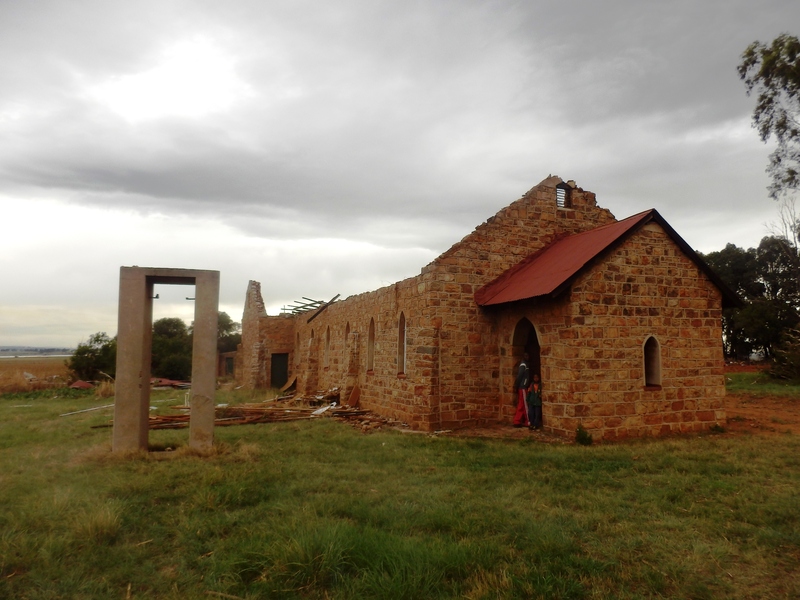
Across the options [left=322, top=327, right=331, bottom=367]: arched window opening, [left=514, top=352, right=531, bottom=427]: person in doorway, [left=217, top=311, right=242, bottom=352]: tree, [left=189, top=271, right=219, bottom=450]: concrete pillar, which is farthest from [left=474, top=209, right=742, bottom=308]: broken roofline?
[left=217, top=311, right=242, bottom=352]: tree

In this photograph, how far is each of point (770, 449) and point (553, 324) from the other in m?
4.22

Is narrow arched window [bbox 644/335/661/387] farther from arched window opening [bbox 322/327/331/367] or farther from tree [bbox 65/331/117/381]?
tree [bbox 65/331/117/381]

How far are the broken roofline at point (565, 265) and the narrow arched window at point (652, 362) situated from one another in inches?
84.3

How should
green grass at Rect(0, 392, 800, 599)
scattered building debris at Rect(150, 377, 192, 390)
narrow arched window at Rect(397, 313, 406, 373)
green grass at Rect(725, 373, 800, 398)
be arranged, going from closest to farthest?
green grass at Rect(0, 392, 800, 599)
narrow arched window at Rect(397, 313, 406, 373)
green grass at Rect(725, 373, 800, 398)
scattered building debris at Rect(150, 377, 192, 390)

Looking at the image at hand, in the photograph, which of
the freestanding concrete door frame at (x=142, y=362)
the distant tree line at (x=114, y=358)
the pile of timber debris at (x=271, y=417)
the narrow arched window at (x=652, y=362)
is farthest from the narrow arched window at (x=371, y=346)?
the distant tree line at (x=114, y=358)

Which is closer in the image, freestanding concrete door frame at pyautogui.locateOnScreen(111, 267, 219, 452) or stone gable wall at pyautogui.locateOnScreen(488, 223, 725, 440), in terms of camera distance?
freestanding concrete door frame at pyautogui.locateOnScreen(111, 267, 219, 452)

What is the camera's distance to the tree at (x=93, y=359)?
27.4m

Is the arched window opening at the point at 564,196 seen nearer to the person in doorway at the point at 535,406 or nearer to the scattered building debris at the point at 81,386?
the person in doorway at the point at 535,406

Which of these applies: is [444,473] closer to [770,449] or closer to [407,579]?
[407,579]

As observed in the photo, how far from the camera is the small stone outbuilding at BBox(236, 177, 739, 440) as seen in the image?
1066 centimetres

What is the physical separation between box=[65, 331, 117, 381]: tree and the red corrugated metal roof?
22857mm

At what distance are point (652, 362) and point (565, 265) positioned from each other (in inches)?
112

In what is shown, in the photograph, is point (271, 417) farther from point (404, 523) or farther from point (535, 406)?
point (404, 523)

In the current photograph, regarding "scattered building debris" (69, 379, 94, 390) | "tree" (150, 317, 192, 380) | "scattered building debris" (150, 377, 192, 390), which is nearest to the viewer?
"scattered building debris" (69, 379, 94, 390)
